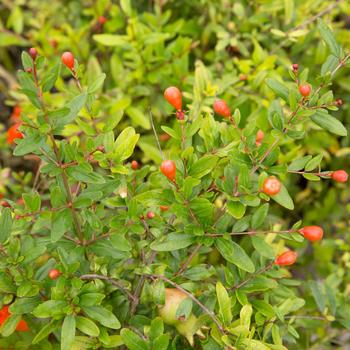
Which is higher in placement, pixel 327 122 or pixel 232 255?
pixel 327 122

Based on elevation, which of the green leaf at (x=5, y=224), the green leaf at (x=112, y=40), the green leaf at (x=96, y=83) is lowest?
the green leaf at (x=5, y=224)

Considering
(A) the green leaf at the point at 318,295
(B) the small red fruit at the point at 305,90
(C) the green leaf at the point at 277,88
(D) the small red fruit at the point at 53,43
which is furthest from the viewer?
(D) the small red fruit at the point at 53,43

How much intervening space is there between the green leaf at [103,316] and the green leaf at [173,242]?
0.20 metres

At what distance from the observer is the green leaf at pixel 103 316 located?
1.22 metres

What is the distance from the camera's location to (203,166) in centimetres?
122

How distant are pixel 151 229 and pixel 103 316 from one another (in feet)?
0.84

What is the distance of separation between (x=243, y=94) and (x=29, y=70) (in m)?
1.12

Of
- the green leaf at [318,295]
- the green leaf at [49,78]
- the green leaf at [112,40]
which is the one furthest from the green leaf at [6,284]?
the green leaf at [112,40]

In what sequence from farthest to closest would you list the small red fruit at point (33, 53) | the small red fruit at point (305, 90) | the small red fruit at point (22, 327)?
the small red fruit at point (22, 327), the small red fruit at point (305, 90), the small red fruit at point (33, 53)

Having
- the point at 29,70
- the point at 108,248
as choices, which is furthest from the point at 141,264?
the point at 29,70

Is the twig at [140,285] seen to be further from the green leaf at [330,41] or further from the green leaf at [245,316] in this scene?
the green leaf at [330,41]

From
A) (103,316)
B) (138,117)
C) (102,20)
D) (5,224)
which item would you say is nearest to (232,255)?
(103,316)

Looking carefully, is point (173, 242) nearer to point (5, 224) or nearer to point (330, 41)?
point (5, 224)

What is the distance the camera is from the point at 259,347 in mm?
1201
